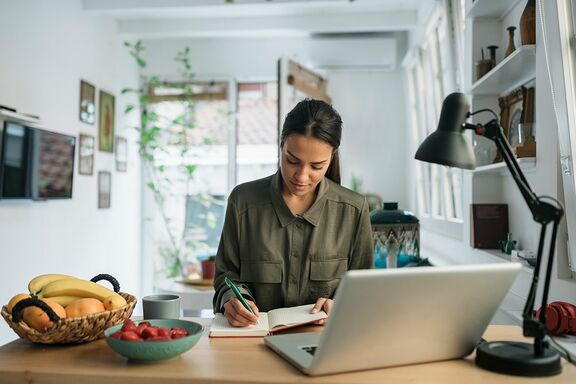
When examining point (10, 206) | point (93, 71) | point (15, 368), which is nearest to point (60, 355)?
point (15, 368)

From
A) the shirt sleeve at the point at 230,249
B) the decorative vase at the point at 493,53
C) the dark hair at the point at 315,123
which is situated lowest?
the shirt sleeve at the point at 230,249

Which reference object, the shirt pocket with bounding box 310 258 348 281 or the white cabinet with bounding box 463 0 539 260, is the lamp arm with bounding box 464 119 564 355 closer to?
the shirt pocket with bounding box 310 258 348 281

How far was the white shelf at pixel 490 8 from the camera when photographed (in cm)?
261

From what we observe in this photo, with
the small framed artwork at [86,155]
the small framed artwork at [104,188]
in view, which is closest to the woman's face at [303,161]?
the small framed artwork at [86,155]

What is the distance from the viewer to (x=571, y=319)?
139 centimetres

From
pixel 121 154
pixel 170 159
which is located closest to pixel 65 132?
pixel 121 154

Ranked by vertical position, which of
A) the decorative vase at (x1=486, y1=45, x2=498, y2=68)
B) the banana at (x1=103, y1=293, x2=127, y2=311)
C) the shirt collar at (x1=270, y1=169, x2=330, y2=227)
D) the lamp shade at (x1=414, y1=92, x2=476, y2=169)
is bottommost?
the banana at (x1=103, y1=293, x2=127, y2=311)

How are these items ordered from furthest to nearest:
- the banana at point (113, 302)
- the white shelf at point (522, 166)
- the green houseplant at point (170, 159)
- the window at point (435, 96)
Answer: the green houseplant at point (170, 159) → the window at point (435, 96) → the white shelf at point (522, 166) → the banana at point (113, 302)

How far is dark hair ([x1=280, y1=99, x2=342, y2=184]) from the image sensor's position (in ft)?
5.49

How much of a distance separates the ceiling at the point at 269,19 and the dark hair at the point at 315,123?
322 cm

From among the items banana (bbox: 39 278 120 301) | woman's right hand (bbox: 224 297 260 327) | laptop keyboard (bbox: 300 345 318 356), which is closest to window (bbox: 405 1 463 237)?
woman's right hand (bbox: 224 297 260 327)

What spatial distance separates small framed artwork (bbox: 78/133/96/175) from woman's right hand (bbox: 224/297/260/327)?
339 centimetres

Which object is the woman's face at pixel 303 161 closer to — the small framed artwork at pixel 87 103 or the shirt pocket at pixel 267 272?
the shirt pocket at pixel 267 272

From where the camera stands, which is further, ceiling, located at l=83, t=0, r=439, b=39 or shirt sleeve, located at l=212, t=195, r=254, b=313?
ceiling, located at l=83, t=0, r=439, b=39
